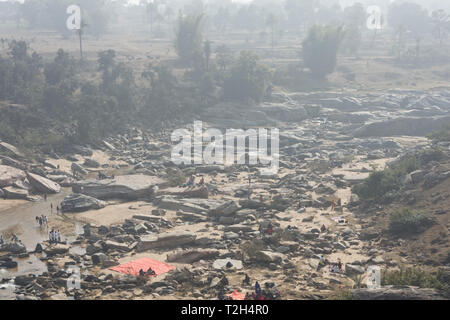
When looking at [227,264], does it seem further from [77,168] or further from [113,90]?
[113,90]

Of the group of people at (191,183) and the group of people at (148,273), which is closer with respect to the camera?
the group of people at (148,273)

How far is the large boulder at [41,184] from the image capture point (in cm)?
3350

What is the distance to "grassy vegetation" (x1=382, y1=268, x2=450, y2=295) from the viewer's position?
1752 centimetres

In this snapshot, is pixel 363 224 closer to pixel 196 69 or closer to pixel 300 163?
pixel 300 163

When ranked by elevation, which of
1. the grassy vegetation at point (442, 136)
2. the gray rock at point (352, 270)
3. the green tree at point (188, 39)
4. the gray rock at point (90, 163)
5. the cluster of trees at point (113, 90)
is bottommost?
the gray rock at point (352, 270)

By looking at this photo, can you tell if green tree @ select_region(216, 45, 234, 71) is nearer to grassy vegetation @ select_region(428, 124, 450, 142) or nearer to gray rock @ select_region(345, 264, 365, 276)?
grassy vegetation @ select_region(428, 124, 450, 142)

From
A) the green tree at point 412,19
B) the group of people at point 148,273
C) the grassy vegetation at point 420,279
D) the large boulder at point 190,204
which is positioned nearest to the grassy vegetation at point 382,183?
the large boulder at point 190,204

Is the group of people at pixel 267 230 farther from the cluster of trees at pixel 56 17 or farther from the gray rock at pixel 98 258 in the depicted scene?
the cluster of trees at pixel 56 17

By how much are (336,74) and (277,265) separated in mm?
64975

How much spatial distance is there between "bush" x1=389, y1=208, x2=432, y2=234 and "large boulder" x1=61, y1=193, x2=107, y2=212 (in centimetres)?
1784

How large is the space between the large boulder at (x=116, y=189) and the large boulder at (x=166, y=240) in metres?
8.73

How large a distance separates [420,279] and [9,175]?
27.3m

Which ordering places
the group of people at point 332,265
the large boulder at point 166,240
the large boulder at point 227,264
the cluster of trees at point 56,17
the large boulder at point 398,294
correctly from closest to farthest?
the large boulder at point 398,294
the group of people at point 332,265
the large boulder at point 227,264
the large boulder at point 166,240
the cluster of trees at point 56,17
